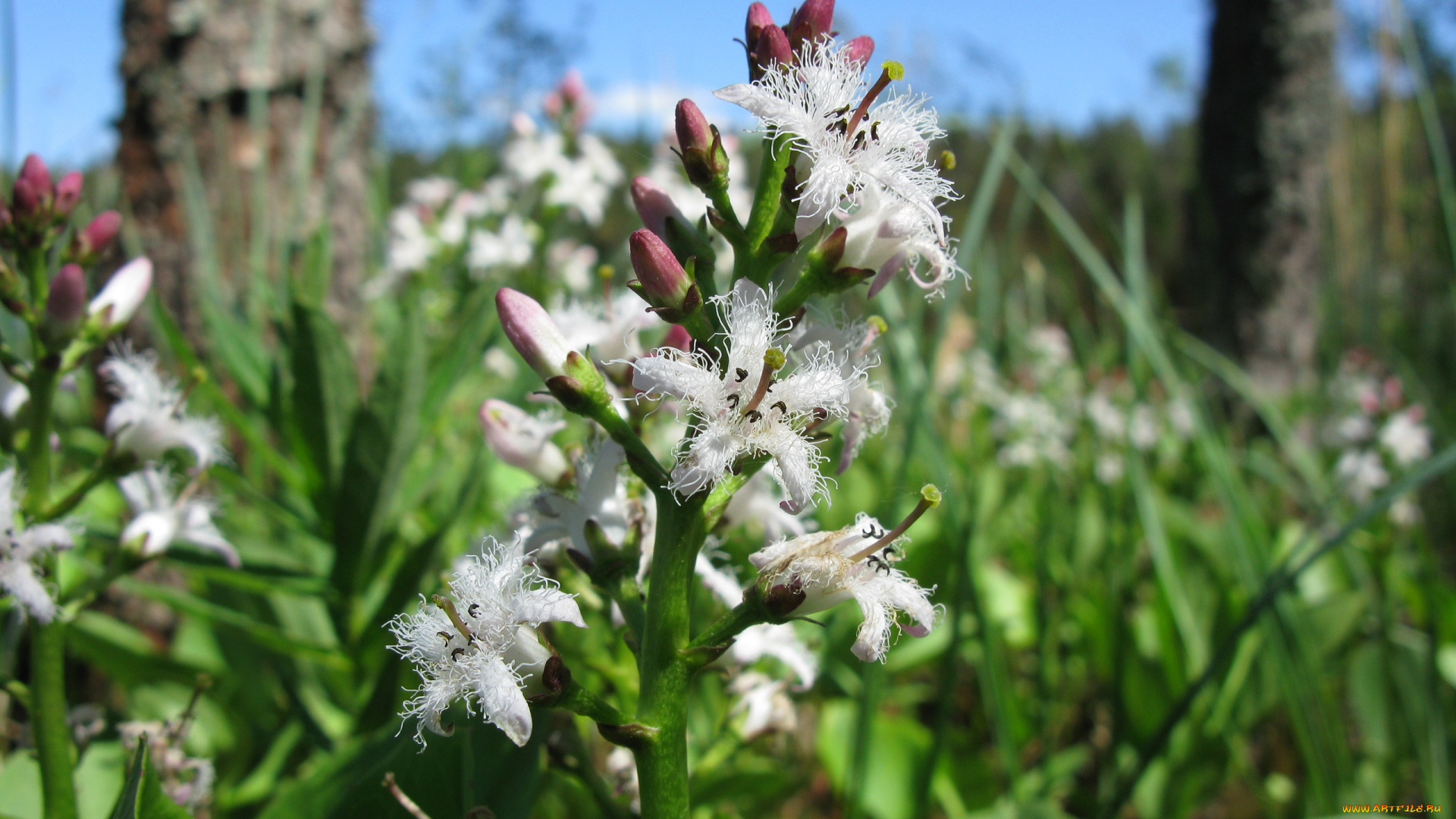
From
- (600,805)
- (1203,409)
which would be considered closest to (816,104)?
(600,805)

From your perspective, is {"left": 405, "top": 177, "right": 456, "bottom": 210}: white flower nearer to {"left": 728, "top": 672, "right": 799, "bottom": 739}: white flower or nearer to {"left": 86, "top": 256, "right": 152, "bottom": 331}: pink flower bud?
{"left": 86, "top": 256, "right": 152, "bottom": 331}: pink flower bud

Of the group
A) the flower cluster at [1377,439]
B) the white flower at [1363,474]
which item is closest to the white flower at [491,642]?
the flower cluster at [1377,439]

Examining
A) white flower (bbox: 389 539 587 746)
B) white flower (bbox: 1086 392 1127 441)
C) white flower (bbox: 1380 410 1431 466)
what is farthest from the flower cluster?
white flower (bbox: 389 539 587 746)

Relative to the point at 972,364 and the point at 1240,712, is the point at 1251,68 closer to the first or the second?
the point at 972,364

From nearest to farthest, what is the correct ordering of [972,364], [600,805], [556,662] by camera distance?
[556,662]
[600,805]
[972,364]

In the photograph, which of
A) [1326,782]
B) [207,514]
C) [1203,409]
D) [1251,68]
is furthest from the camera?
[1251,68]

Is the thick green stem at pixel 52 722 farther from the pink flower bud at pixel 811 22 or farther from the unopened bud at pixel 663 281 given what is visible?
the pink flower bud at pixel 811 22
